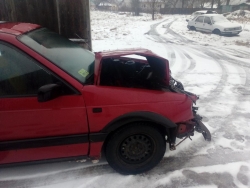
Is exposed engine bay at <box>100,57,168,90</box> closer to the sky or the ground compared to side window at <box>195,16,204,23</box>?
closer to the ground

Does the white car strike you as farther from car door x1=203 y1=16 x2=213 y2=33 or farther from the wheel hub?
the wheel hub

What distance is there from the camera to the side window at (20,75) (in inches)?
85.6

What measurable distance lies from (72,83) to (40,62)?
38 centimetres

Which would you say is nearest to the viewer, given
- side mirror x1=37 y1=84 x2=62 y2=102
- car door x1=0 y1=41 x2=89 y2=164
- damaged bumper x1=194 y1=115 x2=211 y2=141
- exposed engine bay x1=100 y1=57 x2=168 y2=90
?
side mirror x1=37 y1=84 x2=62 y2=102

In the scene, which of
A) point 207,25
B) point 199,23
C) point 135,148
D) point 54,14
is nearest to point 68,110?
point 135,148

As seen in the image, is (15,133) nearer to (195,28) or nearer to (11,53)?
(11,53)

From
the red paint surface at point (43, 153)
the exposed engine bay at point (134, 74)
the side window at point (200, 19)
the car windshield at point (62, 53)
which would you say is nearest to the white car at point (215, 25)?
the side window at point (200, 19)

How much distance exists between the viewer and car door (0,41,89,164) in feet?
7.06

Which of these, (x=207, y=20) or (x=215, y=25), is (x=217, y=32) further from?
(x=207, y=20)

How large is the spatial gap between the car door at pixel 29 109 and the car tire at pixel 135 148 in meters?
0.45

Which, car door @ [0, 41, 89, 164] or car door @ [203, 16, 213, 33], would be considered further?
car door @ [203, 16, 213, 33]

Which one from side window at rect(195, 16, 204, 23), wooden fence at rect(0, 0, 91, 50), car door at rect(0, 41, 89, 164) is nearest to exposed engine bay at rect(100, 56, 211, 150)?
car door at rect(0, 41, 89, 164)

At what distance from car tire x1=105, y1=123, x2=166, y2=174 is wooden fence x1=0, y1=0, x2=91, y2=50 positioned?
9.49 ft

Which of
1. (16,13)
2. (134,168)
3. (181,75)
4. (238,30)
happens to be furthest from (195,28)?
(134,168)
